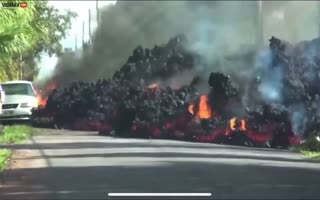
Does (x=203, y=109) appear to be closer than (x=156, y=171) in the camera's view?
No

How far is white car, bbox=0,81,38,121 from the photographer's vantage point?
25891 millimetres

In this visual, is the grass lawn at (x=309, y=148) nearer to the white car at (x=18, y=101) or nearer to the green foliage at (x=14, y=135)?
the green foliage at (x=14, y=135)

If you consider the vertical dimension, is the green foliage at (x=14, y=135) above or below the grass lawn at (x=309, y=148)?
below

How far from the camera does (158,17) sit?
28.5m

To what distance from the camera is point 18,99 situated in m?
26.4

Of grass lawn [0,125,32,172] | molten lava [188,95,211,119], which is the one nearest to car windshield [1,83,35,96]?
grass lawn [0,125,32,172]

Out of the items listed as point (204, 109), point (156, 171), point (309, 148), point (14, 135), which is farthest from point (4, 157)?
point (204, 109)

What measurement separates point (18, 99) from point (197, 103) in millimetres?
7834

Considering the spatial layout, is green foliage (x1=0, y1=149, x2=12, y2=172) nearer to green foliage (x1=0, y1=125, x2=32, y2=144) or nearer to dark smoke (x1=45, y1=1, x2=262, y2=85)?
green foliage (x1=0, y1=125, x2=32, y2=144)

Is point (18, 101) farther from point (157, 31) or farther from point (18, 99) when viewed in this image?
point (157, 31)

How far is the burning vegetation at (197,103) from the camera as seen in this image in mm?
18422

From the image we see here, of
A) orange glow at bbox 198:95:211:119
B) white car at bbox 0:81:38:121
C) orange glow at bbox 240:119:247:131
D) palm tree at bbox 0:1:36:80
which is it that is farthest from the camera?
white car at bbox 0:81:38:121

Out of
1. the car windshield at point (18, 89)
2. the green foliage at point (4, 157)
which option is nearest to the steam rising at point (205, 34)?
the car windshield at point (18, 89)

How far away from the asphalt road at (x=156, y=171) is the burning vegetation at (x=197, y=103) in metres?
1.37
